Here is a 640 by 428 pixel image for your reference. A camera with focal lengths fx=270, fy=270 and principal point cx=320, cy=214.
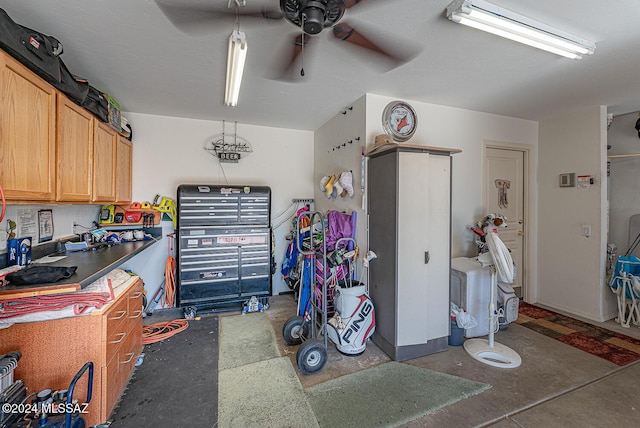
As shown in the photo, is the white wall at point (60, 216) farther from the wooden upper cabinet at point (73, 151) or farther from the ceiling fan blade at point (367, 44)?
the ceiling fan blade at point (367, 44)

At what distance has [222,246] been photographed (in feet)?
11.7

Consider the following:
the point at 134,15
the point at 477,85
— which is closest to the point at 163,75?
the point at 134,15

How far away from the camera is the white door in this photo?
3762 mm

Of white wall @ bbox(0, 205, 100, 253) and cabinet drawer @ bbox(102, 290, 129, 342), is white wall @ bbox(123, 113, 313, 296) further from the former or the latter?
cabinet drawer @ bbox(102, 290, 129, 342)

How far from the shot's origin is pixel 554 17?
1.79 m

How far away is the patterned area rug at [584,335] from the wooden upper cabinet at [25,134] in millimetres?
4729

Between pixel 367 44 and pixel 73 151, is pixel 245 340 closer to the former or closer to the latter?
pixel 73 151

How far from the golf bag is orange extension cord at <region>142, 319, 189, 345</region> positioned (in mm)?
1818

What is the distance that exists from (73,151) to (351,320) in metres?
2.71

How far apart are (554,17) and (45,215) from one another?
4271 millimetres

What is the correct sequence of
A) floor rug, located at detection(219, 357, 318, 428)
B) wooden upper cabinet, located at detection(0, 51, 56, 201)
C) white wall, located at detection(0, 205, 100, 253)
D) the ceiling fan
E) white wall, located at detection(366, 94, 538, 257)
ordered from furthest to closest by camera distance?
1. white wall, located at detection(366, 94, 538, 257)
2. white wall, located at detection(0, 205, 100, 253)
3. floor rug, located at detection(219, 357, 318, 428)
4. wooden upper cabinet, located at detection(0, 51, 56, 201)
5. the ceiling fan

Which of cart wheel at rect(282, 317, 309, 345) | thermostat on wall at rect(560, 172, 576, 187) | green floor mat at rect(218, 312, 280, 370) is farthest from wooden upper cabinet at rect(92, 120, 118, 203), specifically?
thermostat on wall at rect(560, 172, 576, 187)

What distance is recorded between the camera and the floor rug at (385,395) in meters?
1.85

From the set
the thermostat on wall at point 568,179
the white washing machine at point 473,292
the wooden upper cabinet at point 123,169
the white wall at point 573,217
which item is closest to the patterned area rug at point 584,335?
the white wall at point 573,217
